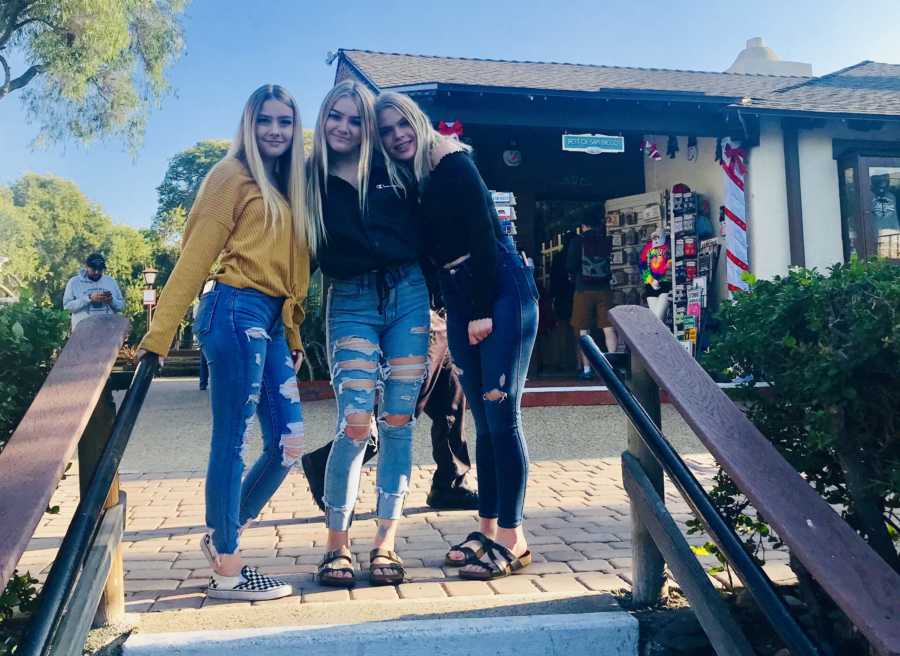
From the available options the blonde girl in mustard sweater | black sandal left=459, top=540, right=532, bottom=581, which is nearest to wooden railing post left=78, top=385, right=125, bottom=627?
the blonde girl in mustard sweater

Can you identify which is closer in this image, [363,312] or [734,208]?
[363,312]

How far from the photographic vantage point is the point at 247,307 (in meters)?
2.67

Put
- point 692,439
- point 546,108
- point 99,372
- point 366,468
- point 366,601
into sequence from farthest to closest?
point 546,108
point 692,439
point 366,468
point 366,601
point 99,372

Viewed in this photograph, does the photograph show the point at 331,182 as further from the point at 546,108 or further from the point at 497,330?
the point at 546,108

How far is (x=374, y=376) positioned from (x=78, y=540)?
1.24 m

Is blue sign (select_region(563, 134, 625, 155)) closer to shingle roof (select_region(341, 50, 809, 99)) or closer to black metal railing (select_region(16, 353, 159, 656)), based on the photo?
shingle roof (select_region(341, 50, 809, 99))

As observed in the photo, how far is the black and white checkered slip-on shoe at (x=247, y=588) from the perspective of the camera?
2.64 meters

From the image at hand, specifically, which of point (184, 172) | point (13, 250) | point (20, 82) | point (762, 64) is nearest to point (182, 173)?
point (184, 172)

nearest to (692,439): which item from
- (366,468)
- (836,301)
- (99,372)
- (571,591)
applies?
(366,468)

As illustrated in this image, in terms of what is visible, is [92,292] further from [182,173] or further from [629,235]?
[182,173]

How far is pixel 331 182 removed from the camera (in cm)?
286

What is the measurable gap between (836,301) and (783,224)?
8.87 metres

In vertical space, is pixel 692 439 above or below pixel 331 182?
below

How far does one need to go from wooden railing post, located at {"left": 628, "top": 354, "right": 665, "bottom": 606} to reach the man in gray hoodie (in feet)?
25.0
